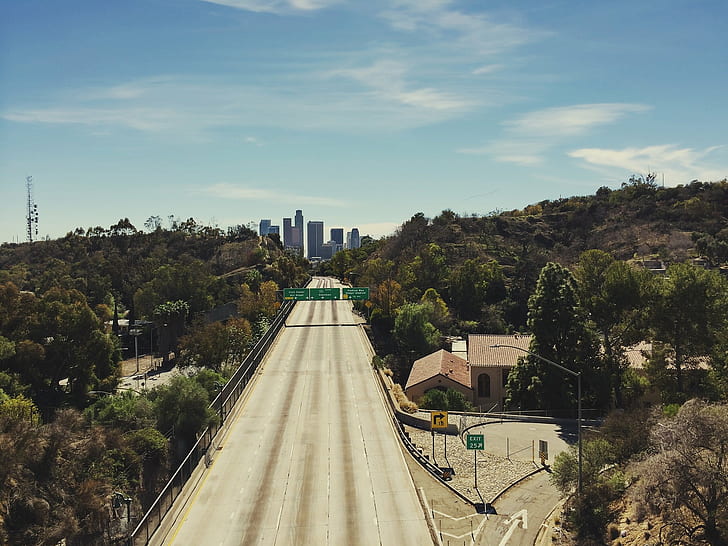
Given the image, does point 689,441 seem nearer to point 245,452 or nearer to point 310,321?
A: point 245,452

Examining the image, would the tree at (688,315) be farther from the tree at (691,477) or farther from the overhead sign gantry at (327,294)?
the overhead sign gantry at (327,294)

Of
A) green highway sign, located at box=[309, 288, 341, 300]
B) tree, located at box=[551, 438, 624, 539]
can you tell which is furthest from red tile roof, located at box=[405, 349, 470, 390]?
green highway sign, located at box=[309, 288, 341, 300]

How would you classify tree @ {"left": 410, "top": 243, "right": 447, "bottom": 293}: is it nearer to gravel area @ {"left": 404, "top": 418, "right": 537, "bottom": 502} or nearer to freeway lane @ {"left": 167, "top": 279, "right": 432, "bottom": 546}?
freeway lane @ {"left": 167, "top": 279, "right": 432, "bottom": 546}

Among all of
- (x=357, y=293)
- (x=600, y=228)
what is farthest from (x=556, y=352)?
(x=600, y=228)

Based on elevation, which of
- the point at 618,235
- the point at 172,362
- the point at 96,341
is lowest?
the point at 172,362

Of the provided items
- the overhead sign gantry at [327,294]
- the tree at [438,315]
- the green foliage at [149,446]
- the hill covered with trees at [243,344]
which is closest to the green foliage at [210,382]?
the hill covered with trees at [243,344]

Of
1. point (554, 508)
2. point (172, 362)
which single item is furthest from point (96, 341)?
point (554, 508)

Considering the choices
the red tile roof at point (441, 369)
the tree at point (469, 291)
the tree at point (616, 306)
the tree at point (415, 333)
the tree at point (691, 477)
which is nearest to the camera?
the tree at point (691, 477)
